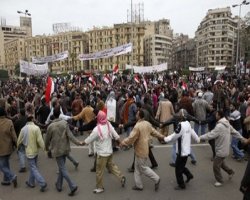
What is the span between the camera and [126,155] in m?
9.57

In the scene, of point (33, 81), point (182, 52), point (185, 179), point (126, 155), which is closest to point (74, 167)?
point (126, 155)

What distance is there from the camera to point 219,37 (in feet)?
366

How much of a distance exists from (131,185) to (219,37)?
368ft

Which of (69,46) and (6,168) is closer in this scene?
(6,168)

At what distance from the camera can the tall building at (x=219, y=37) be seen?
111m

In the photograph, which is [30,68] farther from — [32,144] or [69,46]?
[69,46]

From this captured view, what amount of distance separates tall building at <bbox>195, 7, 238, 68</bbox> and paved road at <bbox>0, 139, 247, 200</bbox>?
10636cm

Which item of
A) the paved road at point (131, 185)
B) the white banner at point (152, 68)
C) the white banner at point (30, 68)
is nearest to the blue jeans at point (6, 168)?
the paved road at point (131, 185)

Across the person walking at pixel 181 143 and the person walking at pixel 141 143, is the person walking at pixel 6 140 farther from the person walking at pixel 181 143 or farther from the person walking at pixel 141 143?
the person walking at pixel 181 143

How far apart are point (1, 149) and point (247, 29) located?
1649 inches

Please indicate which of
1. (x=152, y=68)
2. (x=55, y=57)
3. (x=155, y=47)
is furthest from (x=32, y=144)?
(x=155, y=47)

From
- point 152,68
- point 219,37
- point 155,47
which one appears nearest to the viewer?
point 152,68

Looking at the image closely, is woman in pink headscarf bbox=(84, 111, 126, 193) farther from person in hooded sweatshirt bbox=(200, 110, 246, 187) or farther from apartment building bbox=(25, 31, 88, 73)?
apartment building bbox=(25, 31, 88, 73)

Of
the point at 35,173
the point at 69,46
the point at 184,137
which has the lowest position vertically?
the point at 35,173
